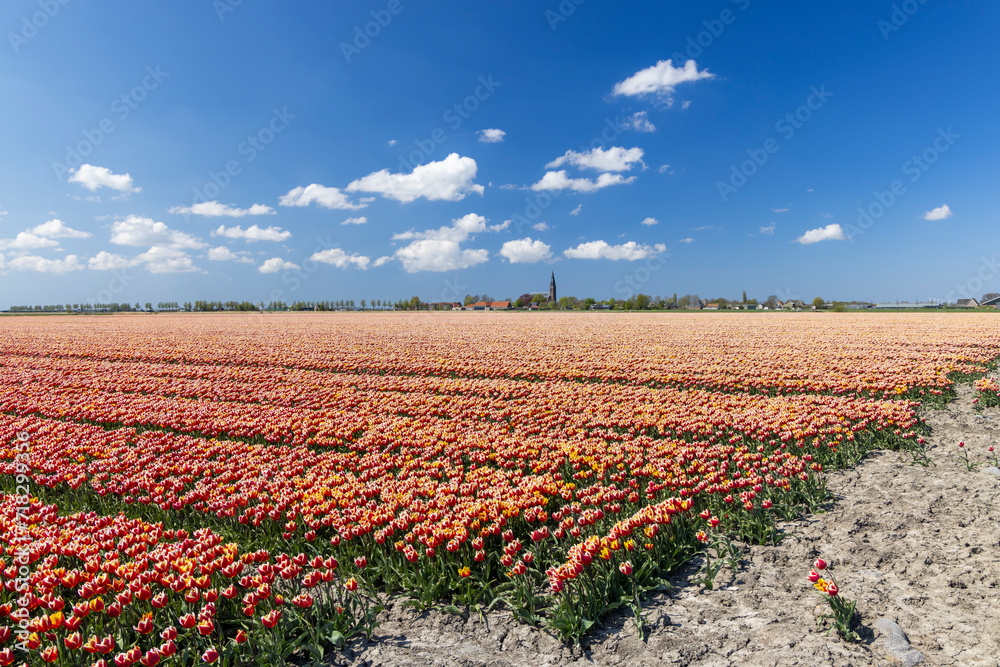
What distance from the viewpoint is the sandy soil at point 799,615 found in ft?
10.9

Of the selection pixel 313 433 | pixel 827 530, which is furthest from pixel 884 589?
pixel 313 433

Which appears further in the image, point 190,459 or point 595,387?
point 595,387

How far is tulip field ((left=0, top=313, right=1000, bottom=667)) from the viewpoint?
3756mm

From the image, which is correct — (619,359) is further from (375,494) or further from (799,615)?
(799,615)

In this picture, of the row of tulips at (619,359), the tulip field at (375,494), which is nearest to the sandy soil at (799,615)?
the tulip field at (375,494)

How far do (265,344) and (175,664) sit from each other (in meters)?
26.6

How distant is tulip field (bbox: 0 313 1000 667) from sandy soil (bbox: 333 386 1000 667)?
0.21m

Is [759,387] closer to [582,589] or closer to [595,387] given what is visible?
[595,387]

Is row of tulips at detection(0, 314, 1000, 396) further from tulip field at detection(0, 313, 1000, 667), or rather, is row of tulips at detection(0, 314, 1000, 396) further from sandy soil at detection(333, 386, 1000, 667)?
sandy soil at detection(333, 386, 1000, 667)

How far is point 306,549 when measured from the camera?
195 inches

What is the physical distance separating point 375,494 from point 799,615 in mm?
4444

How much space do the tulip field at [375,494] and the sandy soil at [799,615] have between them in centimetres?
21

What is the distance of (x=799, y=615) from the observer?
12.1ft

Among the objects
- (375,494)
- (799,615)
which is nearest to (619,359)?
(375,494)
